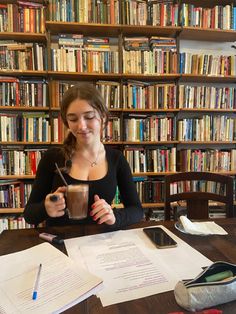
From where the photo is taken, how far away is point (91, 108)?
44.3 inches

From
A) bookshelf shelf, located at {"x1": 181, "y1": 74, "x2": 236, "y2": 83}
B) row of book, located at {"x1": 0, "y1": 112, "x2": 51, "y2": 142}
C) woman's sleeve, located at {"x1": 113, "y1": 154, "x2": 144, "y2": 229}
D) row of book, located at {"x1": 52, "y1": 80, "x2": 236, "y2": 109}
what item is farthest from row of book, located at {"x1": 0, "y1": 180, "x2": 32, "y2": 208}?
bookshelf shelf, located at {"x1": 181, "y1": 74, "x2": 236, "y2": 83}

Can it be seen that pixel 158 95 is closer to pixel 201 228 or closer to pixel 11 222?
pixel 201 228

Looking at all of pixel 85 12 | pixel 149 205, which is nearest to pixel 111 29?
pixel 85 12

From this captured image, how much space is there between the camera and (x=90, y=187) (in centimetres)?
115

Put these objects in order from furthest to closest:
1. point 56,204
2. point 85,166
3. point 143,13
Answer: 1. point 143,13
2. point 85,166
3. point 56,204

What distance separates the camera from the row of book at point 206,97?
2455 mm

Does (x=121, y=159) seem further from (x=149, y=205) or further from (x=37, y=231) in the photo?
(x=149, y=205)

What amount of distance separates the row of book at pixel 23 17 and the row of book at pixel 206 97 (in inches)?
59.3

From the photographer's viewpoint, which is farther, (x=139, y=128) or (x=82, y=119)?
(x=139, y=128)

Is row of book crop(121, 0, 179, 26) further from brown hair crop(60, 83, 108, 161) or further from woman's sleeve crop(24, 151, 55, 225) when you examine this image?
woman's sleeve crop(24, 151, 55, 225)

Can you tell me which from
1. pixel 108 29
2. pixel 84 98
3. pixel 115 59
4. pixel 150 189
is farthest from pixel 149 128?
pixel 84 98

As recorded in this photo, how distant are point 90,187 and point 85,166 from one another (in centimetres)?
13

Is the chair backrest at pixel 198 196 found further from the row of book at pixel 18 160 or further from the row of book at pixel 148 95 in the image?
the row of book at pixel 18 160

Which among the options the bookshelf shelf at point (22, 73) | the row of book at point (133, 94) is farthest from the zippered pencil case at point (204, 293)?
the bookshelf shelf at point (22, 73)
